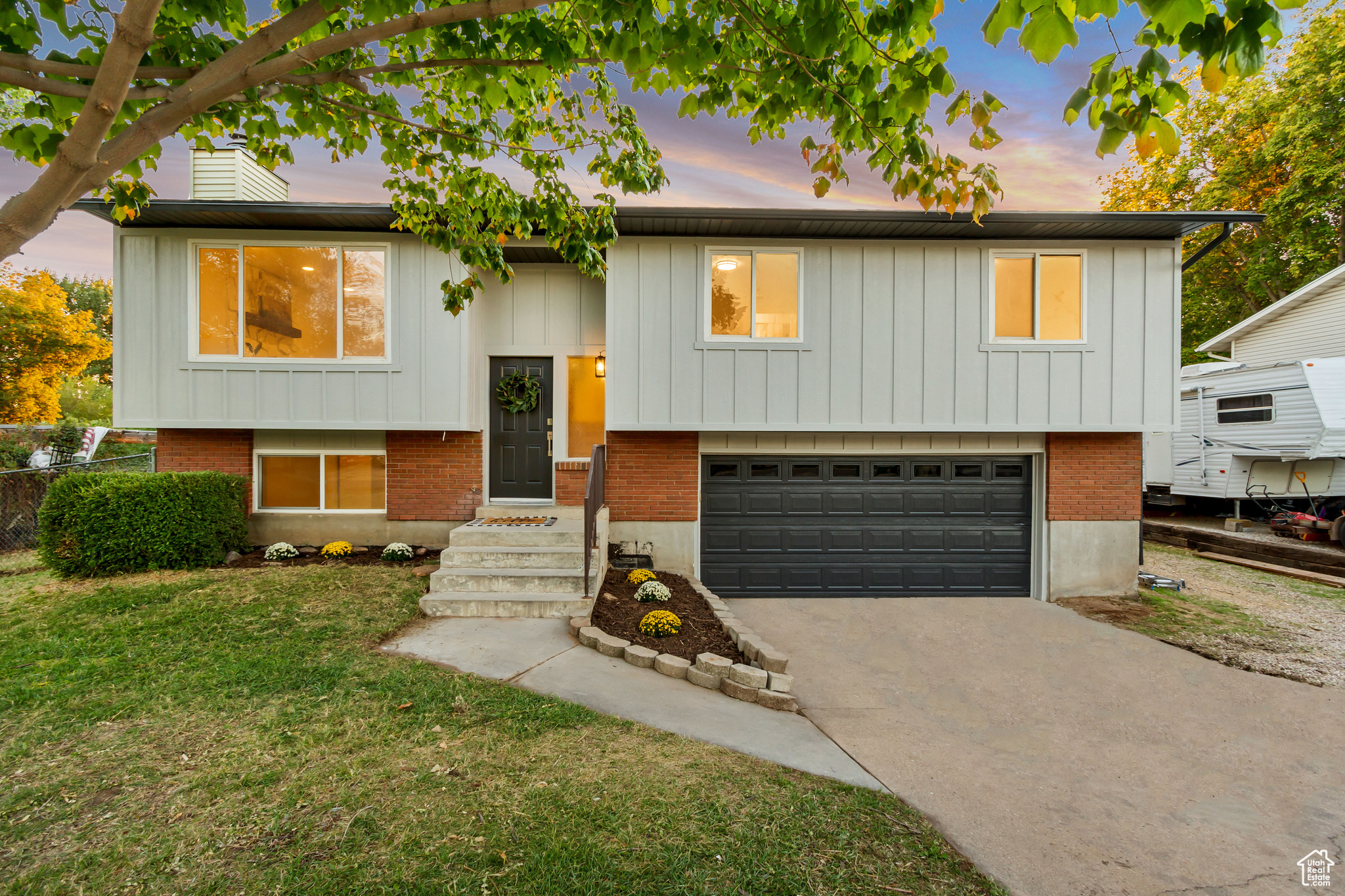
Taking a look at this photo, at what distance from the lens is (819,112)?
12.4 feet

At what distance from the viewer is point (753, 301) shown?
7801mm

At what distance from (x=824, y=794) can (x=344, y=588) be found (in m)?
5.62

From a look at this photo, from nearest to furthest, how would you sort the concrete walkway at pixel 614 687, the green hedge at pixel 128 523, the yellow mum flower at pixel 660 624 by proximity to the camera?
1. the concrete walkway at pixel 614 687
2. the yellow mum flower at pixel 660 624
3. the green hedge at pixel 128 523

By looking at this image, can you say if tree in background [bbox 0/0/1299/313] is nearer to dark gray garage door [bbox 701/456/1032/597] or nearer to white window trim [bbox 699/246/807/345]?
white window trim [bbox 699/246/807/345]

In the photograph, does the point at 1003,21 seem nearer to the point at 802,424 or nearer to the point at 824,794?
the point at 824,794

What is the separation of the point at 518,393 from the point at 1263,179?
24064 mm

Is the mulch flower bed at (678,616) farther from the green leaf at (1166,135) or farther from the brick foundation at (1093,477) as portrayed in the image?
the brick foundation at (1093,477)

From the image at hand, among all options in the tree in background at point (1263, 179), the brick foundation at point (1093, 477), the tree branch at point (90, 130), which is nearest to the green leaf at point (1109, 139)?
the tree branch at point (90, 130)

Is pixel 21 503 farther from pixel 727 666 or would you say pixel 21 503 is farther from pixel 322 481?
pixel 727 666

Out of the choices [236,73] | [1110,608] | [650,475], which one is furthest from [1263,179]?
[236,73]

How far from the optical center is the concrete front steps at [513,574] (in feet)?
19.1

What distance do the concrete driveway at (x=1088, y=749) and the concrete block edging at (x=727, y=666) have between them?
15.6 inches

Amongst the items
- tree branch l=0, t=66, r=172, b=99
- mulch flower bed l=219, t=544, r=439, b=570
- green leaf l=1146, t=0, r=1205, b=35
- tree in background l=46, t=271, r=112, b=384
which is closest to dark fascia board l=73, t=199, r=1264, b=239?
tree branch l=0, t=66, r=172, b=99

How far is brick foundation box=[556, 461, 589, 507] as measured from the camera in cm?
841
